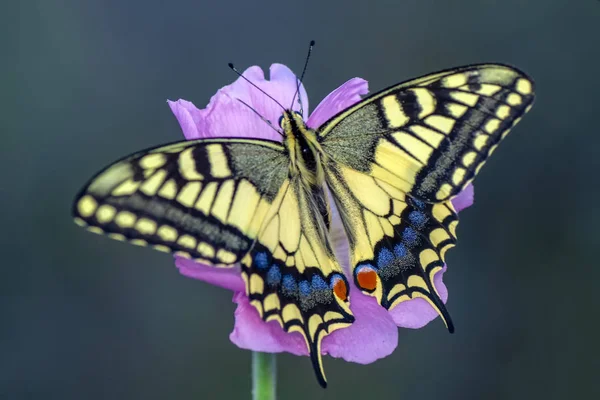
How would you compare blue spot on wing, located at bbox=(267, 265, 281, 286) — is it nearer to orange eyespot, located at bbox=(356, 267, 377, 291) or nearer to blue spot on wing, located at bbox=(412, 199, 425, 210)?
orange eyespot, located at bbox=(356, 267, 377, 291)

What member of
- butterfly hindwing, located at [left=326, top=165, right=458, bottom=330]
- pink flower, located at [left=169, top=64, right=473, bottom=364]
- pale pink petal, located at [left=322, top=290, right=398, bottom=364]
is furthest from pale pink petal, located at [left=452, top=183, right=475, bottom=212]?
pale pink petal, located at [left=322, top=290, right=398, bottom=364]

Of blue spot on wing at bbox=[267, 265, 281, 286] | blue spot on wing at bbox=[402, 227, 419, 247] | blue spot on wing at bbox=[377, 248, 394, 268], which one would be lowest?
blue spot on wing at bbox=[267, 265, 281, 286]

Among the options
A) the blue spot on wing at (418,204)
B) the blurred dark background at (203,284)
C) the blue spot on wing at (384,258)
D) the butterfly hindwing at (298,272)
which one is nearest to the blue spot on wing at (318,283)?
the butterfly hindwing at (298,272)

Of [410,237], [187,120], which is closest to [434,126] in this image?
[410,237]

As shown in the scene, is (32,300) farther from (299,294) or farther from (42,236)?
(299,294)

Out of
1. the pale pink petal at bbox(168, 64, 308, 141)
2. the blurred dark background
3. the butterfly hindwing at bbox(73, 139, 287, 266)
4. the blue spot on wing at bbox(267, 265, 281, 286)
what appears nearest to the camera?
the butterfly hindwing at bbox(73, 139, 287, 266)

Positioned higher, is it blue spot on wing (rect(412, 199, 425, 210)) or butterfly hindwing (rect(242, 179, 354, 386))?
blue spot on wing (rect(412, 199, 425, 210))

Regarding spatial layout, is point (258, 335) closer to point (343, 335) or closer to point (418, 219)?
point (343, 335)
